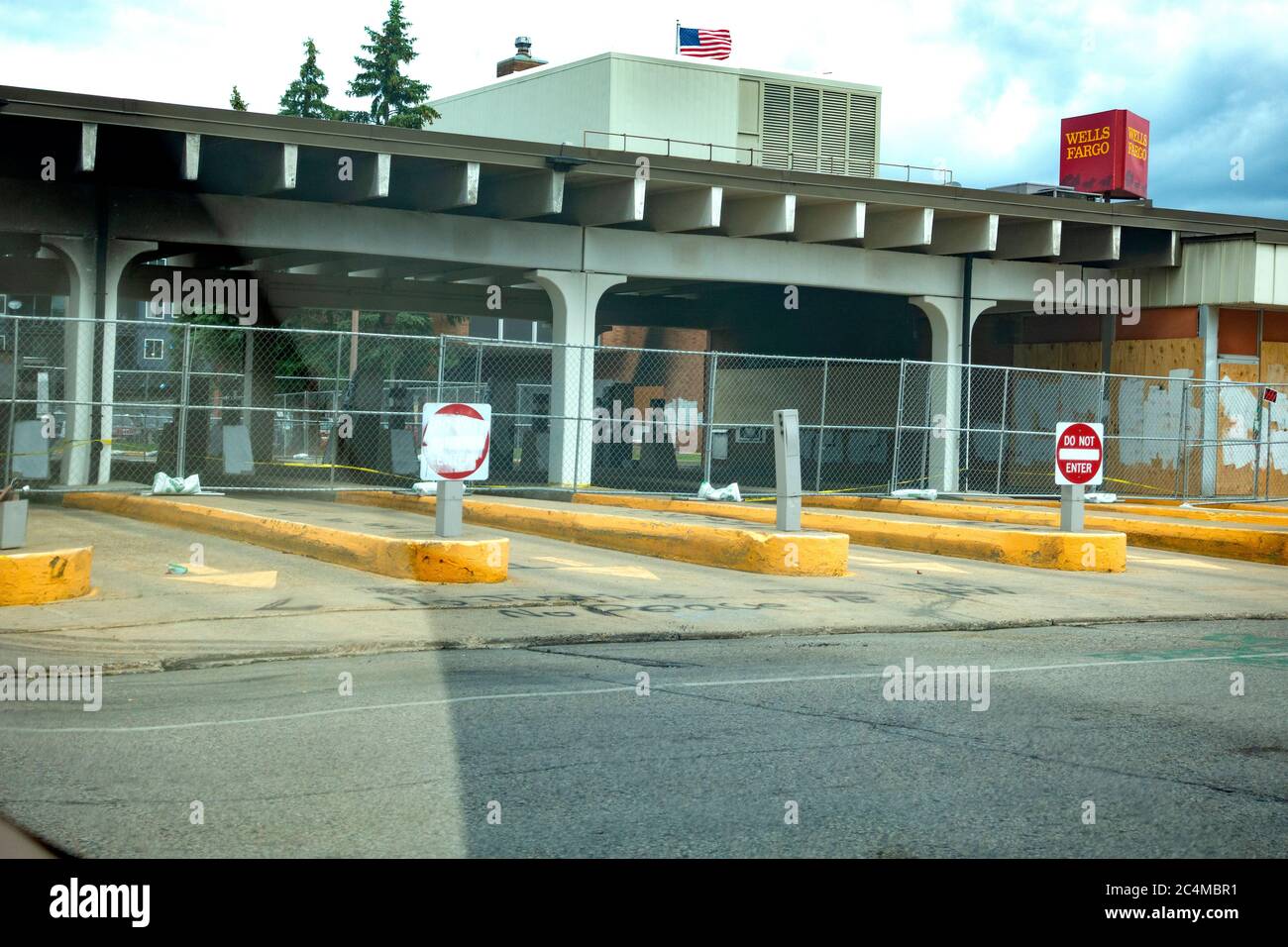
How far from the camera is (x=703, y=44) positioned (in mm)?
32938

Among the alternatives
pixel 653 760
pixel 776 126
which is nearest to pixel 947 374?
pixel 776 126

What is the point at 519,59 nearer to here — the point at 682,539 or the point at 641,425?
the point at 641,425

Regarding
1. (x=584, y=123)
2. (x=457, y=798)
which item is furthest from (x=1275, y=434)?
(x=457, y=798)

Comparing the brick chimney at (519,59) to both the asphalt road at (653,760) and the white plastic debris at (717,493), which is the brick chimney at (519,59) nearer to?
the white plastic debris at (717,493)

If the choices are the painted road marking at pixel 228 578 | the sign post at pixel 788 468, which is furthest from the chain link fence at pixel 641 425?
the sign post at pixel 788 468

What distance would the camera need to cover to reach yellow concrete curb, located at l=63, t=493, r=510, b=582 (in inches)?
449

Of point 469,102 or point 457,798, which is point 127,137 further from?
point 469,102

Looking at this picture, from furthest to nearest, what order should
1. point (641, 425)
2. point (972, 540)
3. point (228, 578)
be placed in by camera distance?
point (641, 425) < point (972, 540) < point (228, 578)

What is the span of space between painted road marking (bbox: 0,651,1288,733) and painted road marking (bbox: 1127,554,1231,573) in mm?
6143

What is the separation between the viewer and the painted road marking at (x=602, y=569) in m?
12.5

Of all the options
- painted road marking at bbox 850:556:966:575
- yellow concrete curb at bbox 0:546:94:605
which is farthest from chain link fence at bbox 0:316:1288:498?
yellow concrete curb at bbox 0:546:94:605

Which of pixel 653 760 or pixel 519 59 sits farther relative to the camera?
pixel 519 59

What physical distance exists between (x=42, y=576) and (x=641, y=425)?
60.8 ft

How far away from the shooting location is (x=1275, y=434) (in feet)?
86.9
